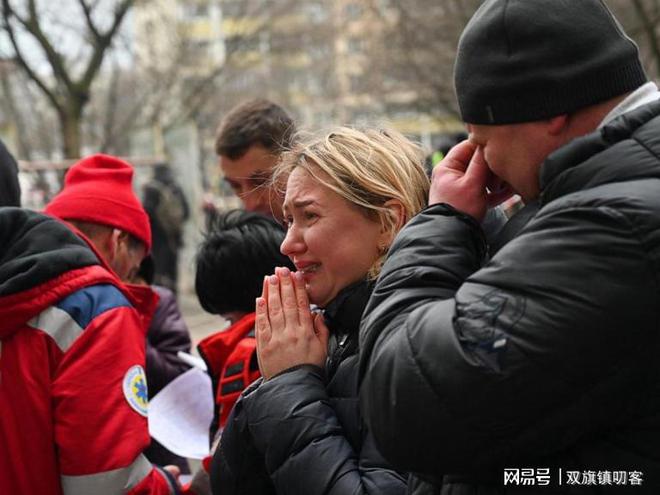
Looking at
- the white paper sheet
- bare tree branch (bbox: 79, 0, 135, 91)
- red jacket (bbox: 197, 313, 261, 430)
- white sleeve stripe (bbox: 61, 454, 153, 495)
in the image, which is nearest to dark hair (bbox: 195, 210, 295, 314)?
red jacket (bbox: 197, 313, 261, 430)

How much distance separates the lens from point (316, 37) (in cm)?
2866

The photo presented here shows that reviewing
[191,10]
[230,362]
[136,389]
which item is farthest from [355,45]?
[136,389]

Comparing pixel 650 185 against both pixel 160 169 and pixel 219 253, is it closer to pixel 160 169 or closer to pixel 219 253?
pixel 219 253

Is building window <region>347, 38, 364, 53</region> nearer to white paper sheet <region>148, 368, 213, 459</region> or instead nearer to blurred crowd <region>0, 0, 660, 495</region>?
white paper sheet <region>148, 368, 213, 459</region>

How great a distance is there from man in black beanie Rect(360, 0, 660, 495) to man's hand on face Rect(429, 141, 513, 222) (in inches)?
2.0

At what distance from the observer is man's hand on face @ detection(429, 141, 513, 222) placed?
1.70 metres

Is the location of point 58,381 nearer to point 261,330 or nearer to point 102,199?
point 261,330

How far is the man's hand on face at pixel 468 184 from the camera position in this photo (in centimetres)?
170

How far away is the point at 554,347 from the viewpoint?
4.45 feet

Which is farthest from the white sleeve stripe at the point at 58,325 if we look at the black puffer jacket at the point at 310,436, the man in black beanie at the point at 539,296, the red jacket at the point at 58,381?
the man in black beanie at the point at 539,296

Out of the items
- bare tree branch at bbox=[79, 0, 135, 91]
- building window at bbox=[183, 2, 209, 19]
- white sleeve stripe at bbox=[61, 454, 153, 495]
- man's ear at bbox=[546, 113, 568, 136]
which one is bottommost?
white sleeve stripe at bbox=[61, 454, 153, 495]

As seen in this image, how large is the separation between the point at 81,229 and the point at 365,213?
1.56m

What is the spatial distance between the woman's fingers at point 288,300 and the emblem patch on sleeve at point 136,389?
2.17 feet

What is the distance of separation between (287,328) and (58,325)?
2.44 feet
